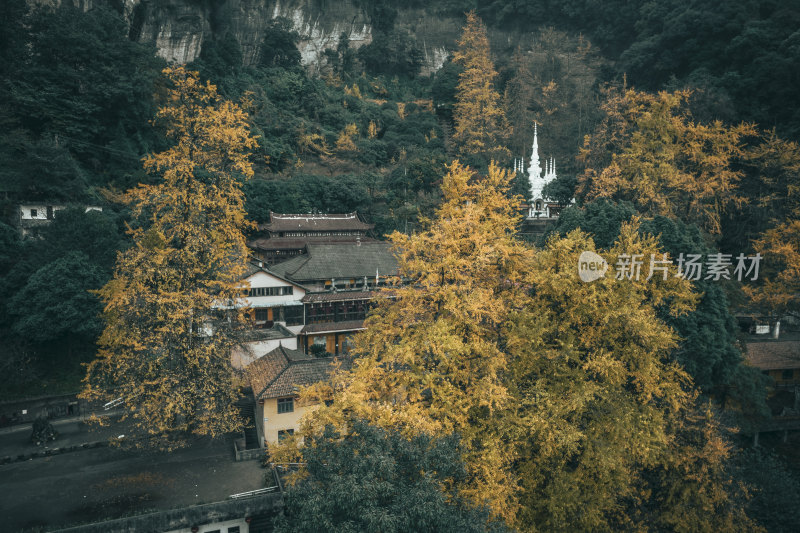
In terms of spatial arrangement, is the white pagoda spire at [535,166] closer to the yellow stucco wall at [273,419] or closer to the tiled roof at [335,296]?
the tiled roof at [335,296]

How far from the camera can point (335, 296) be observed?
27.9 meters

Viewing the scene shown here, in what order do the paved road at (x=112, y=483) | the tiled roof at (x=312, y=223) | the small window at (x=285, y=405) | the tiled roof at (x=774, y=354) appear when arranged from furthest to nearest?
the tiled roof at (x=312, y=223)
the tiled roof at (x=774, y=354)
the small window at (x=285, y=405)
the paved road at (x=112, y=483)

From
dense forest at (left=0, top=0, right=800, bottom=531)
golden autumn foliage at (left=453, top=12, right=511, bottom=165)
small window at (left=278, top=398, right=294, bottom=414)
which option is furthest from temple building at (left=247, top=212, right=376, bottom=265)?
golden autumn foliage at (left=453, top=12, right=511, bottom=165)

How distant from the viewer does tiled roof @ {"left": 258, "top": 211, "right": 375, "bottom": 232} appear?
118 ft

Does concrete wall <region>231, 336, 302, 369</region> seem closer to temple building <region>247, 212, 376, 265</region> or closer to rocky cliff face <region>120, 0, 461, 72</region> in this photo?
temple building <region>247, 212, 376, 265</region>

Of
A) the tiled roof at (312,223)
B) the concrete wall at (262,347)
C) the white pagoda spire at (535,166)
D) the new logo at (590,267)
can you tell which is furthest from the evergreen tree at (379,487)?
the white pagoda spire at (535,166)

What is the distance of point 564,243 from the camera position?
12789 mm

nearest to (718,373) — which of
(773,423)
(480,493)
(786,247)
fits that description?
(773,423)

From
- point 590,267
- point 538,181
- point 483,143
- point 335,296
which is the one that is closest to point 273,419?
point 335,296

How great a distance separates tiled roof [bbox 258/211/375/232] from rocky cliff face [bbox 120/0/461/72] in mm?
28979

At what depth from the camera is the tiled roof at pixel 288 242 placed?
34.6 meters

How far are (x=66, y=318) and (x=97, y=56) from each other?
22996 millimetres

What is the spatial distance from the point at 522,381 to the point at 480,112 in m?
43.8

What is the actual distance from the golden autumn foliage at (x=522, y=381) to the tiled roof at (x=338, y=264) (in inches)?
652
